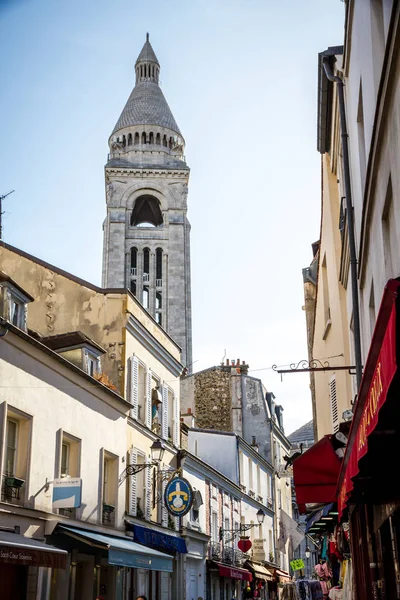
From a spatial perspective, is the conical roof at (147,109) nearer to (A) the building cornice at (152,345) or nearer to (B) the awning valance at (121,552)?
(A) the building cornice at (152,345)

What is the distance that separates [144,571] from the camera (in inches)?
768

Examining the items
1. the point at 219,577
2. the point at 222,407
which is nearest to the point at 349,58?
the point at 219,577

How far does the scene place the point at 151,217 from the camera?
246ft

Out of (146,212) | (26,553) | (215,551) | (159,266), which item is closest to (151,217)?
(146,212)

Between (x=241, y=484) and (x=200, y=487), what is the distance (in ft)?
26.3

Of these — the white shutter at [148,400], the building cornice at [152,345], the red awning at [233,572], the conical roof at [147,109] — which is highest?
the conical roof at [147,109]

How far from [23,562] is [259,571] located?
24.7 m

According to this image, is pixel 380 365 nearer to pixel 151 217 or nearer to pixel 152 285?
pixel 152 285

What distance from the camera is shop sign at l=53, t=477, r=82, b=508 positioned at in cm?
1363

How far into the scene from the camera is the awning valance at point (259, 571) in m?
32.5

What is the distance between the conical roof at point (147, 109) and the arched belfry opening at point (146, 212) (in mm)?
7554

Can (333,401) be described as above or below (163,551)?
above

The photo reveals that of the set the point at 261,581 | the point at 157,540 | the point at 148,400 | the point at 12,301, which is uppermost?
the point at 12,301

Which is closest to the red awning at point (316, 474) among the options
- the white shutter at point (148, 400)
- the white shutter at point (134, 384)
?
the white shutter at point (134, 384)
